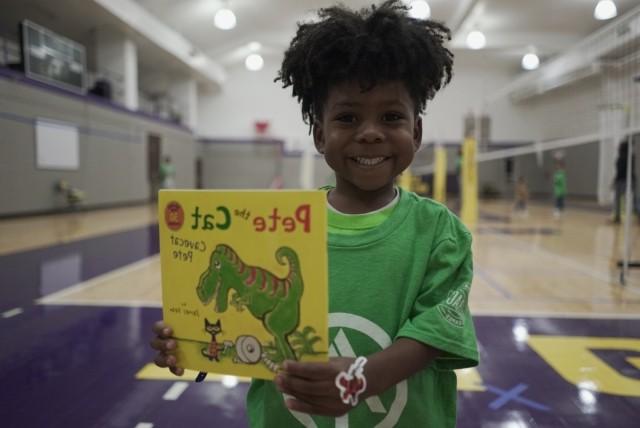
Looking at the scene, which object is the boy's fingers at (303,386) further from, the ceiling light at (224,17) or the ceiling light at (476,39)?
the ceiling light at (476,39)

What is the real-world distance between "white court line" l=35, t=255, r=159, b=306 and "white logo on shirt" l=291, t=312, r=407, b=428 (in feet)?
7.36

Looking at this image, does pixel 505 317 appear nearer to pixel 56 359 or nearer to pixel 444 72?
pixel 444 72

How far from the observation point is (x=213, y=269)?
68 centimetres

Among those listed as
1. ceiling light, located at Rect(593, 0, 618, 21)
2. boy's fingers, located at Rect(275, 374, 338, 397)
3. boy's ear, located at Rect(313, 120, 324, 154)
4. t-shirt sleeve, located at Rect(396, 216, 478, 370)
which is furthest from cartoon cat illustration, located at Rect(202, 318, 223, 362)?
ceiling light, located at Rect(593, 0, 618, 21)

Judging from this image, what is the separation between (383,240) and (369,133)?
0.60 ft

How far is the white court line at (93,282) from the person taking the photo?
2748mm

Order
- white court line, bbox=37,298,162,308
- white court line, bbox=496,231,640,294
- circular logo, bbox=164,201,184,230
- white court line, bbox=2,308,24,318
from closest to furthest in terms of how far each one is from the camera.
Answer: circular logo, bbox=164,201,184,230
white court line, bbox=2,308,24,318
white court line, bbox=37,298,162,308
white court line, bbox=496,231,640,294

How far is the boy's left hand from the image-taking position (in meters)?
0.60

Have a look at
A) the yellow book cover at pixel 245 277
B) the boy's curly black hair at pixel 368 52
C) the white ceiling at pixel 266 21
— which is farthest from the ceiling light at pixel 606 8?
the yellow book cover at pixel 245 277

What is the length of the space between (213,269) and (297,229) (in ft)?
0.48

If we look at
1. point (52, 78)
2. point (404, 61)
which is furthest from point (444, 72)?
point (52, 78)

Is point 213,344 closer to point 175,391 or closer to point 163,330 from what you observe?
point 163,330

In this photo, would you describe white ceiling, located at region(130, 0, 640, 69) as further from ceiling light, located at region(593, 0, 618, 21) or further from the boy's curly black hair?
the boy's curly black hair

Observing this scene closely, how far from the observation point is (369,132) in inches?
30.4
